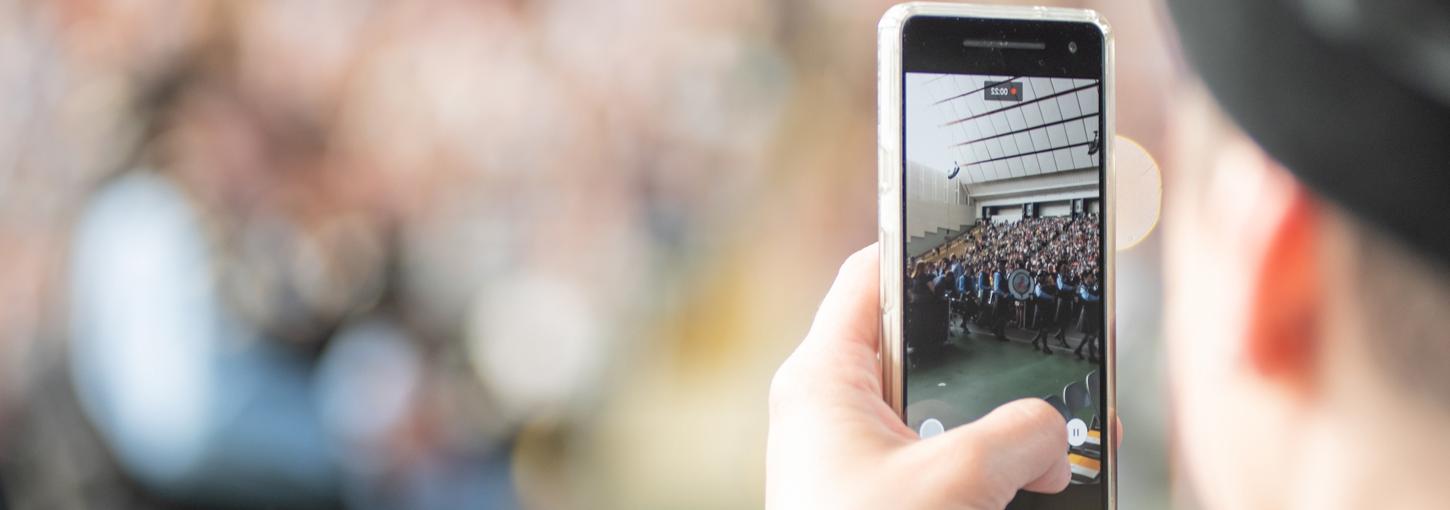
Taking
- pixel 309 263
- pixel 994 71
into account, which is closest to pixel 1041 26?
pixel 994 71

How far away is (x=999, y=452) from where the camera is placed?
270mm

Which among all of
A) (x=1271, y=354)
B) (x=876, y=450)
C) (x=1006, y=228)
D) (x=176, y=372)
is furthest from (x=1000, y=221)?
(x=176, y=372)

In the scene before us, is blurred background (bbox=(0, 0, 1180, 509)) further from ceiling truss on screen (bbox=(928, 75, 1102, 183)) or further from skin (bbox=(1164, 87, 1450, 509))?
ceiling truss on screen (bbox=(928, 75, 1102, 183))

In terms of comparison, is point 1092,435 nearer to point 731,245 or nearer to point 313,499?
point 731,245

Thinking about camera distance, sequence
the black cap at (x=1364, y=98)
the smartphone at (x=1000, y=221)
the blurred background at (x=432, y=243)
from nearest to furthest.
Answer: the black cap at (x=1364, y=98) → the smartphone at (x=1000, y=221) → the blurred background at (x=432, y=243)

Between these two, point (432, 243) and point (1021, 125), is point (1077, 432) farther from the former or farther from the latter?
point (432, 243)

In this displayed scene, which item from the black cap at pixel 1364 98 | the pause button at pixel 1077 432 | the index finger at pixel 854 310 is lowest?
the pause button at pixel 1077 432

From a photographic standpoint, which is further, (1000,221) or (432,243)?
(432,243)

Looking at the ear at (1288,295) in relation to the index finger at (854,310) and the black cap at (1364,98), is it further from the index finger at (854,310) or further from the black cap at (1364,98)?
the index finger at (854,310)

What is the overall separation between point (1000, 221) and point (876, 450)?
118 millimetres

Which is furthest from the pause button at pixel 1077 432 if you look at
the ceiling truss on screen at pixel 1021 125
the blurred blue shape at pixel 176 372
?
the blurred blue shape at pixel 176 372

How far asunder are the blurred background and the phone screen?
0.19m

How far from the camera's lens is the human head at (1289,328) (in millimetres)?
274

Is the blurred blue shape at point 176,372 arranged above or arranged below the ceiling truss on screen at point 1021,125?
below
